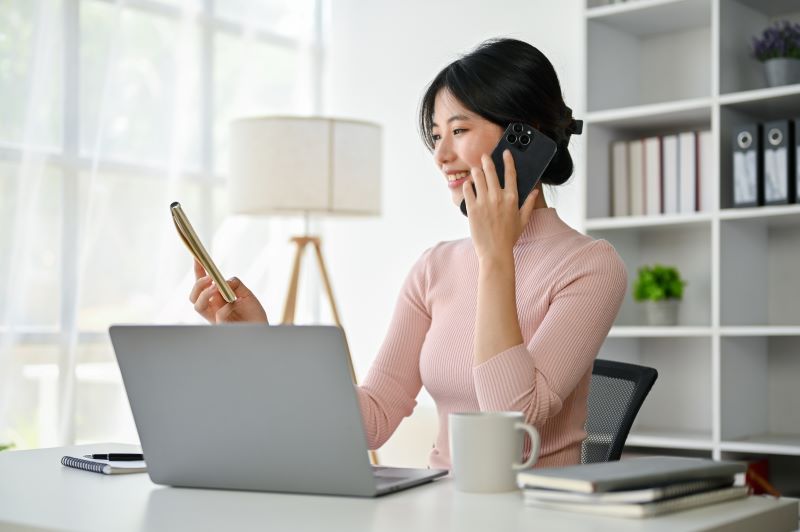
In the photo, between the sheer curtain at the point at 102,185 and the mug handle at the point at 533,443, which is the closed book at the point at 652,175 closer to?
the sheer curtain at the point at 102,185

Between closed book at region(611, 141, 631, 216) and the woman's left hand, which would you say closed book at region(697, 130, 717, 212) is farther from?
the woman's left hand

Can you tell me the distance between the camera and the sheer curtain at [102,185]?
10.9ft

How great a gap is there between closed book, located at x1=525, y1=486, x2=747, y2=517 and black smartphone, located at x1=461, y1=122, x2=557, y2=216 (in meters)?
0.64

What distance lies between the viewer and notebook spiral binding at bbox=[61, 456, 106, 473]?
1.31 meters

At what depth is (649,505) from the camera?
95 cm

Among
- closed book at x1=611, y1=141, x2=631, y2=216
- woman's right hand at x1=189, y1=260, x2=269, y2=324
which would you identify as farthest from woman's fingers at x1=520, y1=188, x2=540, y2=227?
closed book at x1=611, y1=141, x2=631, y2=216

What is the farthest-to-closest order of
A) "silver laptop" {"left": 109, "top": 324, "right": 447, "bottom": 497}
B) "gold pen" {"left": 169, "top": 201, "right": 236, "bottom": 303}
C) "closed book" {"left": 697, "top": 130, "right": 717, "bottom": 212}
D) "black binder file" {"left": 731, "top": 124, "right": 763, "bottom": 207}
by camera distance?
"closed book" {"left": 697, "top": 130, "right": 717, "bottom": 212} → "black binder file" {"left": 731, "top": 124, "right": 763, "bottom": 207} → "gold pen" {"left": 169, "top": 201, "right": 236, "bottom": 303} → "silver laptop" {"left": 109, "top": 324, "right": 447, "bottom": 497}

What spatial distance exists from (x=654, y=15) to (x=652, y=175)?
499mm

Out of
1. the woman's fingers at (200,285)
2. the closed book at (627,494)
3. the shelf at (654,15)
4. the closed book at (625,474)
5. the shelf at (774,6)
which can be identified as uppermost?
the shelf at (774,6)

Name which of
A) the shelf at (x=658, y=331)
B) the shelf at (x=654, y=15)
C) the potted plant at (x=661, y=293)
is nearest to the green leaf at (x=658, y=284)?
the potted plant at (x=661, y=293)

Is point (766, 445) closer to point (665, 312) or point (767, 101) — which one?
point (665, 312)

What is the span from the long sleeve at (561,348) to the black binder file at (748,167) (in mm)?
1387

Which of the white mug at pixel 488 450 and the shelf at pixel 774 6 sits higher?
the shelf at pixel 774 6

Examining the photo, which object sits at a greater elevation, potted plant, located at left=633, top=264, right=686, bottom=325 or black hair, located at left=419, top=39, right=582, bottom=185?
black hair, located at left=419, top=39, right=582, bottom=185
